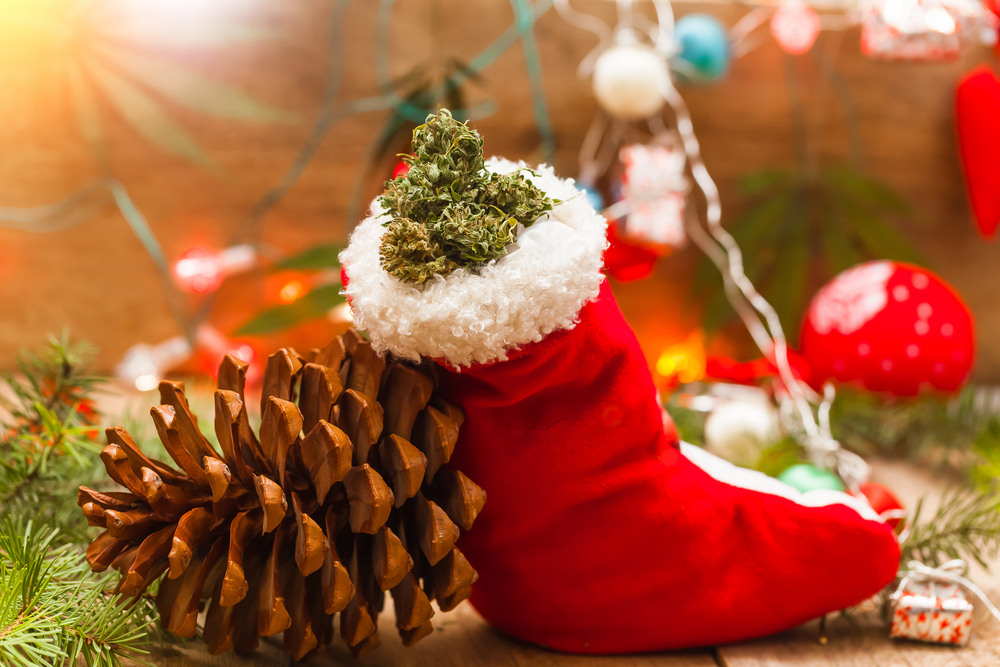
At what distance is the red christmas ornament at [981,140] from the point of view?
3.29 feet

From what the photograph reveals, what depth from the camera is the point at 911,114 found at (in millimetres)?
1066

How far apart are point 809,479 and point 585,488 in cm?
26

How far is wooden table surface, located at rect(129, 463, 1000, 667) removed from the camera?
434 millimetres

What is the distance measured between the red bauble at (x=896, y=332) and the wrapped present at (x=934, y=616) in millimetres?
430

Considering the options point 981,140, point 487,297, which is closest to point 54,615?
point 487,297

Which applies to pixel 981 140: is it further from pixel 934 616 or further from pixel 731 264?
pixel 934 616

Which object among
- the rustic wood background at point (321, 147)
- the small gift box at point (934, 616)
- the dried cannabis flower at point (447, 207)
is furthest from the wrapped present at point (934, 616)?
the rustic wood background at point (321, 147)

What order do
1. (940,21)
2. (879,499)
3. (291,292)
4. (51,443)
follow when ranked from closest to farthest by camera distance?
1. (51,443)
2. (879,499)
3. (940,21)
4. (291,292)

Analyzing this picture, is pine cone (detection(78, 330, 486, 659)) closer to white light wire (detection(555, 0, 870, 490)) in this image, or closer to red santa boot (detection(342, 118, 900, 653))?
red santa boot (detection(342, 118, 900, 653))

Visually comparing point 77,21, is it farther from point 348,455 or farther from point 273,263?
point 348,455

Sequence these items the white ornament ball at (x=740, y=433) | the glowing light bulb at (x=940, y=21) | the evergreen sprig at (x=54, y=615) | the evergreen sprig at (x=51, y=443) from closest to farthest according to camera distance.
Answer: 1. the evergreen sprig at (x=54, y=615)
2. the evergreen sprig at (x=51, y=443)
3. the white ornament ball at (x=740, y=433)
4. the glowing light bulb at (x=940, y=21)

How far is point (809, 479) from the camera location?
599 mm

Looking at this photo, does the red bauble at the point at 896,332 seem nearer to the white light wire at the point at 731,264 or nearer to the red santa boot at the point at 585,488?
the white light wire at the point at 731,264

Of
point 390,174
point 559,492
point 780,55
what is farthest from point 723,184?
point 559,492
